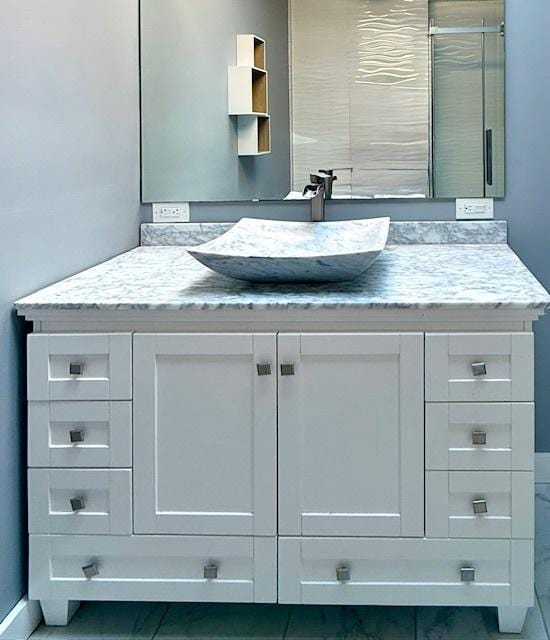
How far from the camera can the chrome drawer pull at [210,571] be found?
1.85 m

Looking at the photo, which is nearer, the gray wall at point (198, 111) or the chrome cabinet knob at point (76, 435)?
the chrome cabinet knob at point (76, 435)

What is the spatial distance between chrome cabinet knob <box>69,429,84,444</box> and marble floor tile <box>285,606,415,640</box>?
0.61 m

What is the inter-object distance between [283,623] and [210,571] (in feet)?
0.78

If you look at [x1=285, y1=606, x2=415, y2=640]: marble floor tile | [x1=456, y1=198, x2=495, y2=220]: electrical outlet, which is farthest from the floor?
[x1=456, y1=198, x2=495, y2=220]: electrical outlet

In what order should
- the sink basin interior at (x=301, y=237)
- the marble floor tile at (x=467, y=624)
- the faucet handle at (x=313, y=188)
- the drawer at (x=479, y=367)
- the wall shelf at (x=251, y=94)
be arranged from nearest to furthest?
the drawer at (x=479, y=367)
the marble floor tile at (x=467, y=624)
the sink basin interior at (x=301, y=237)
the faucet handle at (x=313, y=188)
the wall shelf at (x=251, y=94)

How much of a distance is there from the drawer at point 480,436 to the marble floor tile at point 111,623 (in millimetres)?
710

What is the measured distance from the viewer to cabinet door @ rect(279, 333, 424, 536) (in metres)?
1.80

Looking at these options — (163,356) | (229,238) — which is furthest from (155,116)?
(163,356)

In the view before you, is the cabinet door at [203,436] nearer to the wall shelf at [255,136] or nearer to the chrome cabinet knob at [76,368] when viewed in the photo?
the chrome cabinet knob at [76,368]

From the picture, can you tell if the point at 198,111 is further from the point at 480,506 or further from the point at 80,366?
the point at 480,506

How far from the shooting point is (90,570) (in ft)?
6.12

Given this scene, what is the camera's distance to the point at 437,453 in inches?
71.1

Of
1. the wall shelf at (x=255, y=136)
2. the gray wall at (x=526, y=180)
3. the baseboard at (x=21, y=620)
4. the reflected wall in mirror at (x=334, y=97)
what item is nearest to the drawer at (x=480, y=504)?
the baseboard at (x=21, y=620)

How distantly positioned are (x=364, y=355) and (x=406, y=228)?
1.01 m
